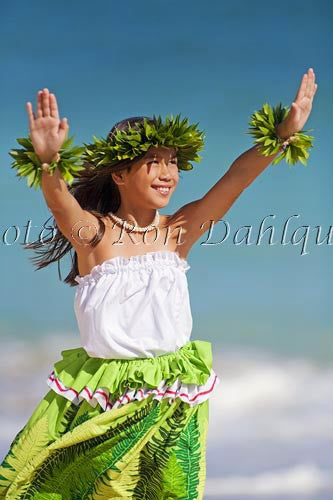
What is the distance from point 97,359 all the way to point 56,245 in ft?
1.32

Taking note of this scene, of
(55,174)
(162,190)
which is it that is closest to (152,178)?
(162,190)

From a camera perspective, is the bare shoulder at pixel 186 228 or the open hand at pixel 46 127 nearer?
the open hand at pixel 46 127

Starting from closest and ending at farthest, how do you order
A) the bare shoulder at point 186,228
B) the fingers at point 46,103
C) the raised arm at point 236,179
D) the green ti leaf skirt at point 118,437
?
the fingers at point 46,103 < the green ti leaf skirt at point 118,437 < the raised arm at point 236,179 < the bare shoulder at point 186,228

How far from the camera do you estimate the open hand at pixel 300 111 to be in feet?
8.85

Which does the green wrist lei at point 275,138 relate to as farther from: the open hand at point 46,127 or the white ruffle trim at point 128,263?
the open hand at point 46,127


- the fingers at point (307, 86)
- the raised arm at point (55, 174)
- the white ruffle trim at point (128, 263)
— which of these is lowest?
the white ruffle trim at point (128, 263)

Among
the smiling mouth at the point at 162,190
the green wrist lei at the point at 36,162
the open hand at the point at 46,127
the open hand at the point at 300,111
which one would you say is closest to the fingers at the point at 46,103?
the open hand at the point at 46,127

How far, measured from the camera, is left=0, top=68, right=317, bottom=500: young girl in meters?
2.62

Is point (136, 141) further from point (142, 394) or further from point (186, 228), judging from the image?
point (142, 394)

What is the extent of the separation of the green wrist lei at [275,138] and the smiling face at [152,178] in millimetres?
239

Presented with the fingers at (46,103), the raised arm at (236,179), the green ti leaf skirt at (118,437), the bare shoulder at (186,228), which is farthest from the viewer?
the bare shoulder at (186,228)

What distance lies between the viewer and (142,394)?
2.61 meters

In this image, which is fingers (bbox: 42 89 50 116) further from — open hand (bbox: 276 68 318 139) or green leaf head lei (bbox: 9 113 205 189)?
open hand (bbox: 276 68 318 139)

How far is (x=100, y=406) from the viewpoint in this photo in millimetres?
2646
